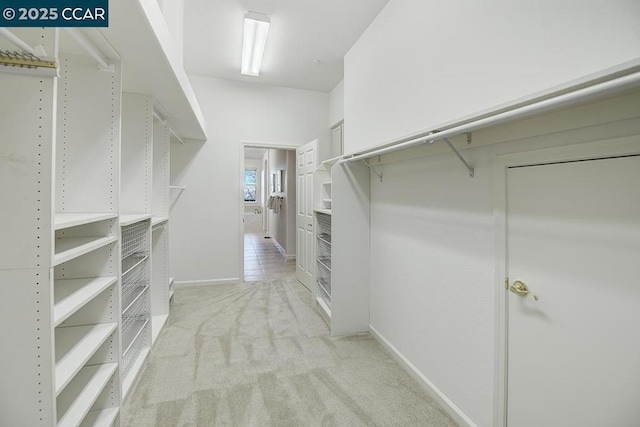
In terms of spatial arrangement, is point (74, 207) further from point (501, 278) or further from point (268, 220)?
point (268, 220)

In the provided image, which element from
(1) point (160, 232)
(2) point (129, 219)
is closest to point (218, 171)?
(1) point (160, 232)

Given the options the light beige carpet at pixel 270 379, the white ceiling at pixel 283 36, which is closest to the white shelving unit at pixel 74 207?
the light beige carpet at pixel 270 379

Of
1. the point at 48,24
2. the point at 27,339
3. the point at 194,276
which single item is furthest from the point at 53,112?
the point at 194,276

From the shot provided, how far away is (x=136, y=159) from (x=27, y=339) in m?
1.71

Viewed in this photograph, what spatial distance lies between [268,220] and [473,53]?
8898mm

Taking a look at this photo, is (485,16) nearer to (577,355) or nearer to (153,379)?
(577,355)

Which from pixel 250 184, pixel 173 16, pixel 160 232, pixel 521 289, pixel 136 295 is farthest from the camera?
pixel 250 184

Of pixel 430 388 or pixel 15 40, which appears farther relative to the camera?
pixel 430 388

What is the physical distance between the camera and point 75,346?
4.76 ft

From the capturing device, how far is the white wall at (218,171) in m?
4.36

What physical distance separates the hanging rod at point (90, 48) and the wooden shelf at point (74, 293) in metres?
1.12

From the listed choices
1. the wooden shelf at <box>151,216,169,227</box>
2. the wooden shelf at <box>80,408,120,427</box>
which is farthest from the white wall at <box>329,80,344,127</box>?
the wooden shelf at <box>80,408,120,427</box>

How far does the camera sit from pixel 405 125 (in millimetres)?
2268

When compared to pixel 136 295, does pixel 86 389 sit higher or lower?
lower
